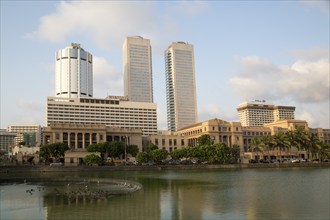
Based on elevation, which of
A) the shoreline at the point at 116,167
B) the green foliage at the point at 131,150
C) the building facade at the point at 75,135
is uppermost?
the building facade at the point at 75,135

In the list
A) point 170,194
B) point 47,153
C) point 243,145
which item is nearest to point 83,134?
point 47,153

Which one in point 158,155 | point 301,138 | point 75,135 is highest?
point 75,135

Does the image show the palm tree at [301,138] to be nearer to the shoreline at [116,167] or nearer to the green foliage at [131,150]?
the shoreline at [116,167]

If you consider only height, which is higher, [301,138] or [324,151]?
[301,138]

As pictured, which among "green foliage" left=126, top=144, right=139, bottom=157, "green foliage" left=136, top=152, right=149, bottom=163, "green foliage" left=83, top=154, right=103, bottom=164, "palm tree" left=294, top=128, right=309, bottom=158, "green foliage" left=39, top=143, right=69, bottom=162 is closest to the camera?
"green foliage" left=83, top=154, right=103, bottom=164

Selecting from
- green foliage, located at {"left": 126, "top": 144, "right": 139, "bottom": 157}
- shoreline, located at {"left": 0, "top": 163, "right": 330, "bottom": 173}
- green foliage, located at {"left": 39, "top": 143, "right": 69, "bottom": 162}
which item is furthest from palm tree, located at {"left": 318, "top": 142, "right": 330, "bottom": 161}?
green foliage, located at {"left": 39, "top": 143, "right": 69, "bottom": 162}

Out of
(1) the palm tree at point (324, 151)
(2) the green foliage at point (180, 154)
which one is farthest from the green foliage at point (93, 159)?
(1) the palm tree at point (324, 151)

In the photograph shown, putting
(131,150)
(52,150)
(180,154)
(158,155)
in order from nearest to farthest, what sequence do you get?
(158,155) → (52,150) → (180,154) → (131,150)

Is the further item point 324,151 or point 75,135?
point 75,135

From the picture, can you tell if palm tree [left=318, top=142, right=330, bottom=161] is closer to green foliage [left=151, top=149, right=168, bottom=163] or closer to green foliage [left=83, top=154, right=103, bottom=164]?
green foliage [left=151, top=149, right=168, bottom=163]

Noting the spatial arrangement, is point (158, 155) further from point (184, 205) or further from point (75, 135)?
point (184, 205)

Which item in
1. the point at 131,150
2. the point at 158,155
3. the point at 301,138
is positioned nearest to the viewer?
the point at 158,155

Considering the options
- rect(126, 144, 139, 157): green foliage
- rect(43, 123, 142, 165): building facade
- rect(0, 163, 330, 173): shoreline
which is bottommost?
rect(0, 163, 330, 173): shoreline

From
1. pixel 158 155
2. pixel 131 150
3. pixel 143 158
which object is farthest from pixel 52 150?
pixel 158 155
